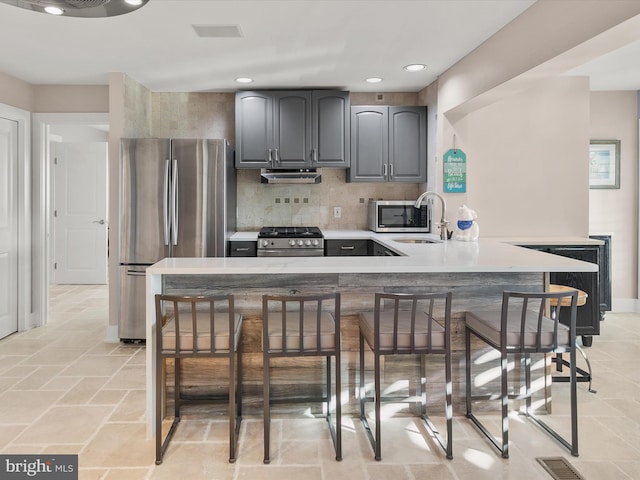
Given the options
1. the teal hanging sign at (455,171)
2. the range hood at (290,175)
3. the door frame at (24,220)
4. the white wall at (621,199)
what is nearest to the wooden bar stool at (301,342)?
the teal hanging sign at (455,171)

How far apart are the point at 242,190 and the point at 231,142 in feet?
1.74

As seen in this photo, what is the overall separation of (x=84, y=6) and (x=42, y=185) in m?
3.01

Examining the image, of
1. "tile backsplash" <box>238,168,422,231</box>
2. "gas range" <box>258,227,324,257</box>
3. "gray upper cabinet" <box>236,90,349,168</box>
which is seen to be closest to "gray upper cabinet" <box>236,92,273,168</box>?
"gray upper cabinet" <box>236,90,349,168</box>

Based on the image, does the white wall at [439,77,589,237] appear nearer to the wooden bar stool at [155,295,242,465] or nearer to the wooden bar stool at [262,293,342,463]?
the wooden bar stool at [262,293,342,463]

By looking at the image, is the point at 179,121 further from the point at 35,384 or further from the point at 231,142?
the point at 35,384

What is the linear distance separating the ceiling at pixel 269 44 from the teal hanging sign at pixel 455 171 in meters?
0.76

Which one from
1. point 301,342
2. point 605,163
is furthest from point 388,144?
point 301,342

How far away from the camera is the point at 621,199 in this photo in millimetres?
5359

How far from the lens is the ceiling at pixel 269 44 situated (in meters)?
2.99

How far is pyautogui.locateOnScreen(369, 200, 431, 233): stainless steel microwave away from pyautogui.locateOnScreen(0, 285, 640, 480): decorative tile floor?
2.03 metres

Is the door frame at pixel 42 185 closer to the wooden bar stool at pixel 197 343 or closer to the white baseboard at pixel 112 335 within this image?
the white baseboard at pixel 112 335

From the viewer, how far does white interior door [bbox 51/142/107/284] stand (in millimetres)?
7320

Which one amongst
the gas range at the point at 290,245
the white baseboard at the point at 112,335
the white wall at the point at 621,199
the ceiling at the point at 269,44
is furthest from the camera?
the white wall at the point at 621,199

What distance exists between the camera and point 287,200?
17.5 ft
